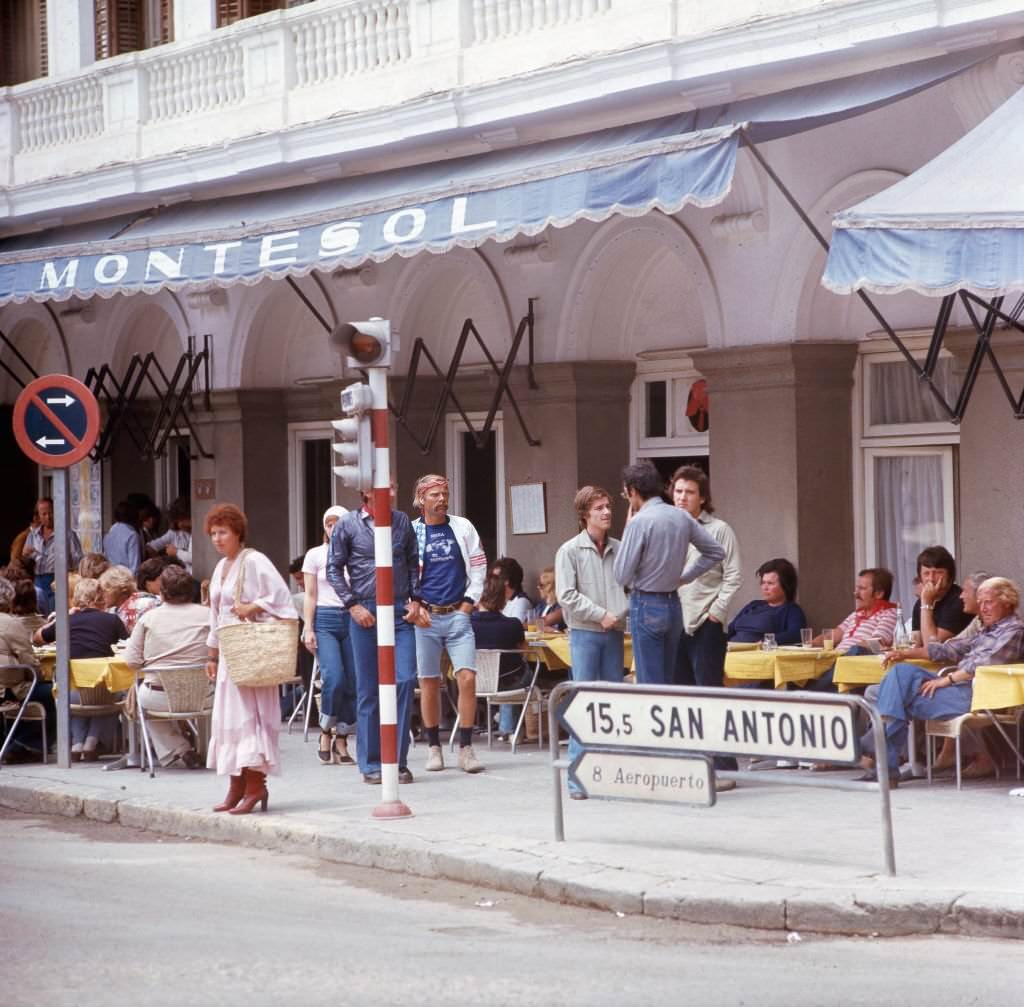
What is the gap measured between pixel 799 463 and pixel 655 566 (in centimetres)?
411

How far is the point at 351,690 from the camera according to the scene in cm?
1333

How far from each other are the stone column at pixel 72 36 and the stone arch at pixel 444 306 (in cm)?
516

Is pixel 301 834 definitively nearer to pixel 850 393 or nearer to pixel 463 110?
pixel 850 393

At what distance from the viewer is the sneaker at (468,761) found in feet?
41.8

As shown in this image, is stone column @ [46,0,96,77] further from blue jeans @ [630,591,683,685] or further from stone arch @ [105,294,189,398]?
blue jeans @ [630,591,683,685]

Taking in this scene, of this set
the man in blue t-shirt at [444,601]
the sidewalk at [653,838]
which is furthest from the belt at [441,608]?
the sidewalk at [653,838]

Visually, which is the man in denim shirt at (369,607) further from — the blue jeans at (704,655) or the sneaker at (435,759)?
the blue jeans at (704,655)

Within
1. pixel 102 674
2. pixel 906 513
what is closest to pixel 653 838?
pixel 102 674

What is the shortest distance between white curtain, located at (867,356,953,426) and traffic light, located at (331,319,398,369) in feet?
17.0

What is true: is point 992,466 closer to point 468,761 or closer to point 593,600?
point 593,600

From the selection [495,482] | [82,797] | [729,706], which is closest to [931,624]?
[729,706]

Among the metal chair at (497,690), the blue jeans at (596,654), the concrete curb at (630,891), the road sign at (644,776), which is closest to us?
the concrete curb at (630,891)

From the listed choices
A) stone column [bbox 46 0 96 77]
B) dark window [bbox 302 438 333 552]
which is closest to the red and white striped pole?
dark window [bbox 302 438 333 552]

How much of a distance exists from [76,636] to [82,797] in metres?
2.25
